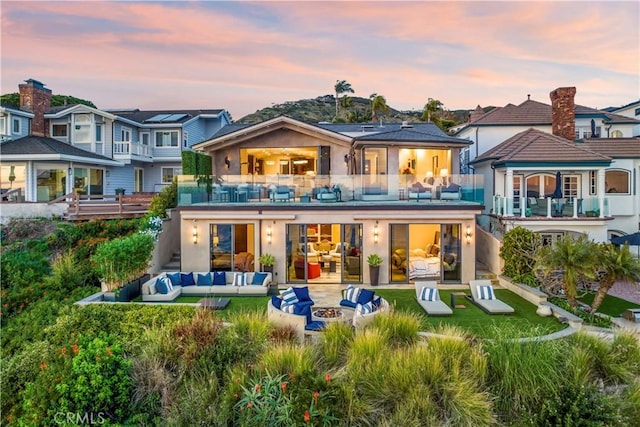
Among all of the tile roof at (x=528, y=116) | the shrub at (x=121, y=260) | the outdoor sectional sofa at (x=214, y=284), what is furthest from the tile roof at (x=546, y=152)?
the shrub at (x=121, y=260)

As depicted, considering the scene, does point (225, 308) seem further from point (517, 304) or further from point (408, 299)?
point (517, 304)

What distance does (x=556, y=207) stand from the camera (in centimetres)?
1802

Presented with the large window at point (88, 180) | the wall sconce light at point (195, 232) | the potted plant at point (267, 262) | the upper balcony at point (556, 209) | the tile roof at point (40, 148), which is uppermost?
the tile roof at point (40, 148)

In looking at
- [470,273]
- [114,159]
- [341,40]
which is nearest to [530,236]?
[470,273]

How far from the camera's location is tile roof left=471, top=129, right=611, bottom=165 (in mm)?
18234

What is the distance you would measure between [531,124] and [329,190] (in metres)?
15.7

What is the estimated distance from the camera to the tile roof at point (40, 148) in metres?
22.8

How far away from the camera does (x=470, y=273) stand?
621 inches

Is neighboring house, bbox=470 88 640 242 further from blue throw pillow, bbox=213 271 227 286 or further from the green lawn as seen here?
blue throw pillow, bbox=213 271 227 286

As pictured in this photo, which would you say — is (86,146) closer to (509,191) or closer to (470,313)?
(470,313)

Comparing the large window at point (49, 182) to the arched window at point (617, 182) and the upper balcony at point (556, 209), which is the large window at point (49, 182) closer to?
the upper balcony at point (556, 209)


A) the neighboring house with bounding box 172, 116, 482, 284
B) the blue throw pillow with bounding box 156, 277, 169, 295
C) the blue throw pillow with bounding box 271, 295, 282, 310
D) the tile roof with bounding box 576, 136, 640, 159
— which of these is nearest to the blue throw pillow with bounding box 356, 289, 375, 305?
the blue throw pillow with bounding box 271, 295, 282, 310

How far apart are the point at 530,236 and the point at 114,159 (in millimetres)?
26660

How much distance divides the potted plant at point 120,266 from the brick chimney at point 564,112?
22071mm
